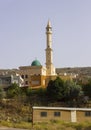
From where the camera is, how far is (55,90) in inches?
1720

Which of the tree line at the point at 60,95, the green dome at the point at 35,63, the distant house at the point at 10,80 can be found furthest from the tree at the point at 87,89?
the green dome at the point at 35,63

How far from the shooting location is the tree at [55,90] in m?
43.2

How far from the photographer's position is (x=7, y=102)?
141 ft

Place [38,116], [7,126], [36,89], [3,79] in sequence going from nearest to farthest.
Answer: [7,126] < [38,116] < [36,89] < [3,79]

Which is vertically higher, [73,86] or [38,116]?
[73,86]

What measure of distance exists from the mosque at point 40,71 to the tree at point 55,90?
23.3ft

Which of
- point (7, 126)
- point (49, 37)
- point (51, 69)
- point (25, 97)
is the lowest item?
point (7, 126)

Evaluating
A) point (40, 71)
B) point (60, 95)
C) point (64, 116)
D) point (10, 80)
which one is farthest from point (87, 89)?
point (10, 80)

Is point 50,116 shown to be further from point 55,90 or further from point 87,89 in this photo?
point 87,89

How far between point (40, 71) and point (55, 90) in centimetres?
1312

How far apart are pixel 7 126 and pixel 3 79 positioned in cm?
2905

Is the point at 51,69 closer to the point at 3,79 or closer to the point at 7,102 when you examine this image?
the point at 3,79

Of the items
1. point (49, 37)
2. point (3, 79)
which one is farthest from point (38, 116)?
point (49, 37)

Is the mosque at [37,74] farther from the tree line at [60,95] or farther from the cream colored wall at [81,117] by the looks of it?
the cream colored wall at [81,117]
